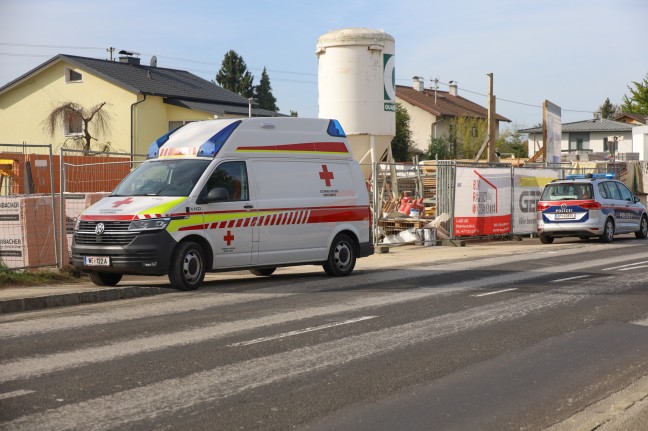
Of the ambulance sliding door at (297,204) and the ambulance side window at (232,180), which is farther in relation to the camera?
the ambulance sliding door at (297,204)

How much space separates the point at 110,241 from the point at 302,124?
393cm

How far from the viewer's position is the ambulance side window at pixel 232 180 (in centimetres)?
1413

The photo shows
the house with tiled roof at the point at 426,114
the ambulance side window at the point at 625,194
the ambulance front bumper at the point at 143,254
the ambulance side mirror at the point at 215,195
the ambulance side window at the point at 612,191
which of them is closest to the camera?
the ambulance front bumper at the point at 143,254

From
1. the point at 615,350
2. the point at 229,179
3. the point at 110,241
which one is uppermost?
the point at 229,179

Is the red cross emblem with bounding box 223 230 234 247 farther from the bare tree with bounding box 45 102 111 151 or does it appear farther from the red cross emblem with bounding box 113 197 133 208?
the bare tree with bounding box 45 102 111 151


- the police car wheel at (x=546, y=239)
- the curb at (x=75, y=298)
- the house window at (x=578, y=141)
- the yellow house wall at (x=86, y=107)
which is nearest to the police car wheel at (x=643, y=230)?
the police car wheel at (x=546, y=239)

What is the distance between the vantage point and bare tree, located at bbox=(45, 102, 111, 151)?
154ft

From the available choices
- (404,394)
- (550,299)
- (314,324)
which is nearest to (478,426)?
(404,394)

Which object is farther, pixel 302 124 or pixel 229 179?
pixel 302 124

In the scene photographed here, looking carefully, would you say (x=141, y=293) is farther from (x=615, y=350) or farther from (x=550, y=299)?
(x=615, y=350)

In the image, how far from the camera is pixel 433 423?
6.25 m

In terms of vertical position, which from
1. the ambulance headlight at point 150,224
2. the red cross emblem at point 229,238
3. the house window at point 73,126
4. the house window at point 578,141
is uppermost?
the house window at point 578,141

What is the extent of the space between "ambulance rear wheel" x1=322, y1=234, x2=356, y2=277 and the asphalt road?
1.58 meters

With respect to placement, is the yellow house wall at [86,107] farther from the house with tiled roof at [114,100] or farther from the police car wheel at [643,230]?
the police car wheel at [643,230]
